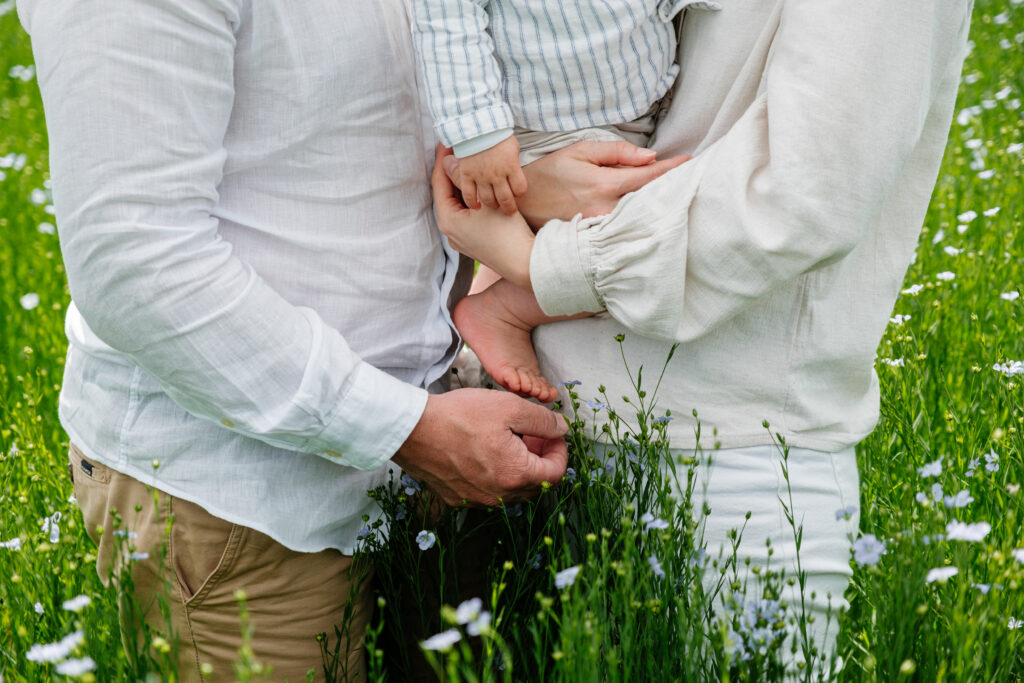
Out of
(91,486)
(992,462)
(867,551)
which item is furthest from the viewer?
(992,462)

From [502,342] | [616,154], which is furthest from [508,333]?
[616,154]

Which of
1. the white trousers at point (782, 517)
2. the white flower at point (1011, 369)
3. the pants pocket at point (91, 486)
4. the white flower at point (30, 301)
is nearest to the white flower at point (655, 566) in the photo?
the white trousers at point (782, 517)

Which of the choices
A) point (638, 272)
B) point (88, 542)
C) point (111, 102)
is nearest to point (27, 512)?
point (88, 542)

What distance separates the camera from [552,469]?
6.19ft

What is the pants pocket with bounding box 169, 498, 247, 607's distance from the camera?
73.0 inches

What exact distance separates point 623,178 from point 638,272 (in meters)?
0.23

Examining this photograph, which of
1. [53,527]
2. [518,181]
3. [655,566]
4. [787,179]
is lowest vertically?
[53,527]

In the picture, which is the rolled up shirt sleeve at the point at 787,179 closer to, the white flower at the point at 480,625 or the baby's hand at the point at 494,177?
the baby's hand at the point at 494,177

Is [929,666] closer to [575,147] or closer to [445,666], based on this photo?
[445,666]

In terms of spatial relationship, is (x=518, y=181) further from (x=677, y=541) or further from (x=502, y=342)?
(x=677, y=541)

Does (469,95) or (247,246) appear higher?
(469,95)

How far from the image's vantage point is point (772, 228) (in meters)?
1.58

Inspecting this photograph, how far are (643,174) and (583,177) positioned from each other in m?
0.12

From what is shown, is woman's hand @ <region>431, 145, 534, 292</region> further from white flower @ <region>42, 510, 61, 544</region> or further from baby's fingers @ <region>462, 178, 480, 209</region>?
white flower @ <region>42, 510, 61, 544</region>
